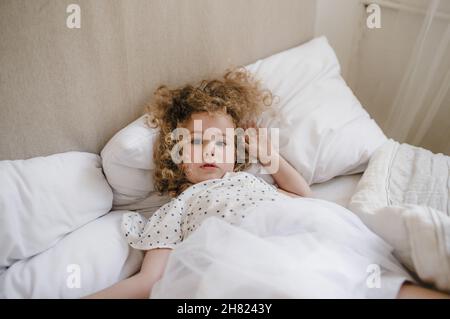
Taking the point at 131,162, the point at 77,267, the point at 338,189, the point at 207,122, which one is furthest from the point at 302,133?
the point at 77,267

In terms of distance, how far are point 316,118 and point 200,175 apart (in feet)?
1.37

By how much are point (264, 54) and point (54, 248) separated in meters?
0.96

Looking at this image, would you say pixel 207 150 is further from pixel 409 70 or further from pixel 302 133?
pixel 409 70

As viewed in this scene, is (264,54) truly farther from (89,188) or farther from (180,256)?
(180,256)

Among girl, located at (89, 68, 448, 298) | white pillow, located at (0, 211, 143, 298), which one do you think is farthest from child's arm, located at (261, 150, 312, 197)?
white pillow, located at (0, 211, 143, 298)

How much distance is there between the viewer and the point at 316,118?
3.90 ft

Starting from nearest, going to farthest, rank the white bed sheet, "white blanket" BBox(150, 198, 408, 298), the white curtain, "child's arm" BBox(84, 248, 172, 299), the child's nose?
"white blanket" BBox(150, 198, 408, 298), "child's arm" BBox(84, 248, 172, 299), the child's nose, the white bed sheet, the white curtain

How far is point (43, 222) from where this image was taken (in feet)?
2.91


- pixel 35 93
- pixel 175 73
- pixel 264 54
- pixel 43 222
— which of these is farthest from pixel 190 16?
pixel 43 222

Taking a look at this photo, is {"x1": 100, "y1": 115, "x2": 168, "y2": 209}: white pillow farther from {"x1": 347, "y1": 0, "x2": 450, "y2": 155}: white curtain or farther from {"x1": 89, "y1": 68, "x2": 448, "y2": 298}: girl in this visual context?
{"x1": 347, "y1": 0, "x2": 450, "y2": 155}: white curtain

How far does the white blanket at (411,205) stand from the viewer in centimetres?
74

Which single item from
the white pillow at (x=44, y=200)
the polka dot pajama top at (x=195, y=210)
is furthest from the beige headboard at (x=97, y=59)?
the polka dot pajama top at (x=195, y=210)

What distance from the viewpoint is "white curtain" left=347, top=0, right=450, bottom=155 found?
1.30 meters

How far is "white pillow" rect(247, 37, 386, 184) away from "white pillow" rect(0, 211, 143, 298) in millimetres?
561
